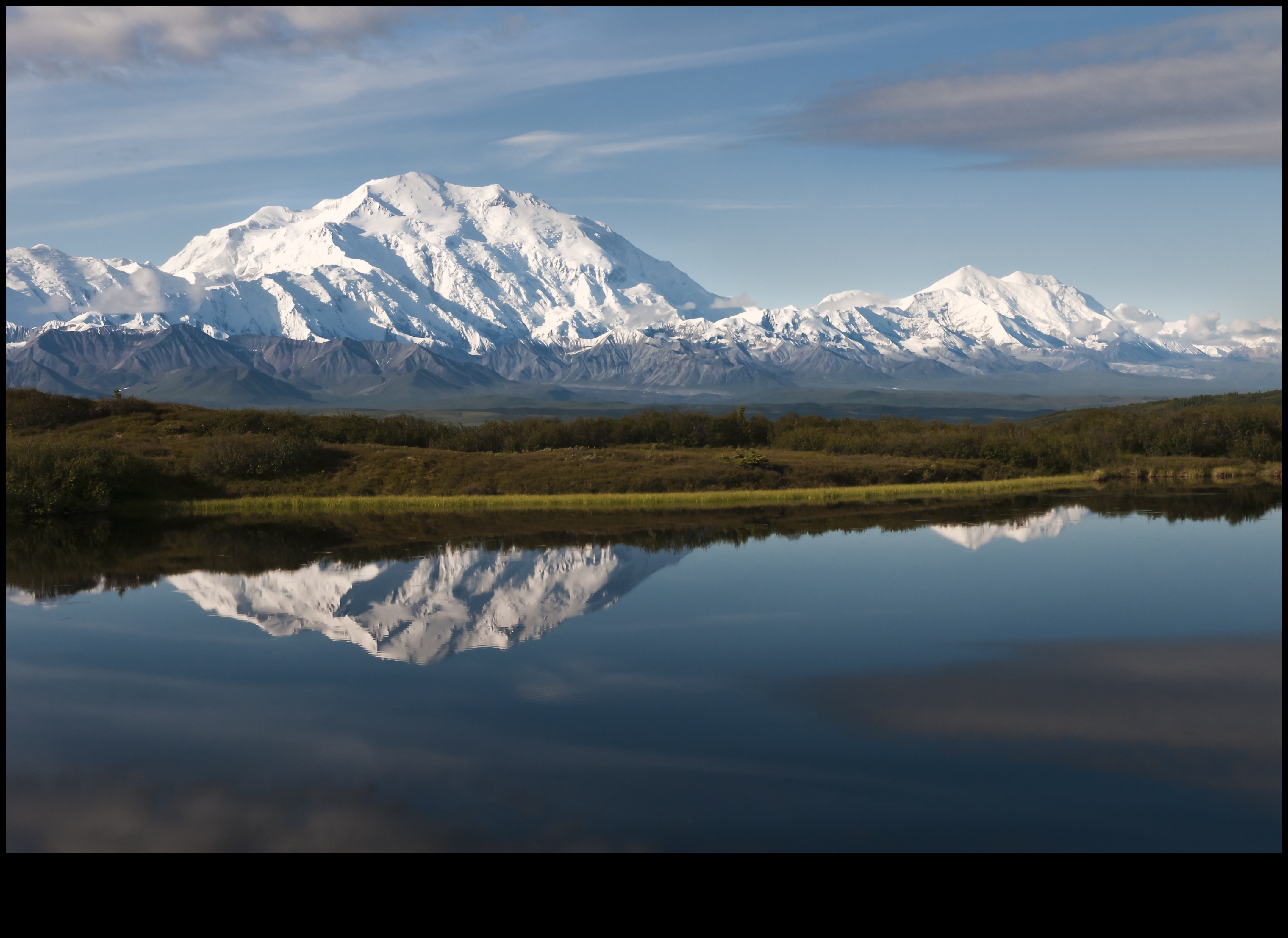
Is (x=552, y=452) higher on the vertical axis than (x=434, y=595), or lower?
higher

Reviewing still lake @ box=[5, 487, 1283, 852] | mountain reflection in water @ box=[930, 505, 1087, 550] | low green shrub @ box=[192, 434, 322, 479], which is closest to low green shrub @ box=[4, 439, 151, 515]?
low green shrub @ box=[192, 434, 322, 479]

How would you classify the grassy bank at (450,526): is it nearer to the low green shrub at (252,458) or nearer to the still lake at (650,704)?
the still lake at (650,704)

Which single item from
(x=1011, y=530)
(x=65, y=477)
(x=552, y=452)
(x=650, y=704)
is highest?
(x=65, y=477)

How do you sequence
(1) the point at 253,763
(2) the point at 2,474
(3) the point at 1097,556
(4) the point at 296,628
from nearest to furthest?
(1) the point at 253,763 < (4) the point at 296,628 < (3) the point at 1097,556 < (2) the point at 2,474

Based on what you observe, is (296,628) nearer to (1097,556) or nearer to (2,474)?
(1097,556)

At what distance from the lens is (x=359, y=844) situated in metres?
12.5

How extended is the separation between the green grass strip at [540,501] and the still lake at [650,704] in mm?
20735

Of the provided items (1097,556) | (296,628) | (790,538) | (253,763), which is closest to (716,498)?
(790,538)

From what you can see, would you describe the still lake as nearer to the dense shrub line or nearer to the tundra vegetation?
the tundra vegetation

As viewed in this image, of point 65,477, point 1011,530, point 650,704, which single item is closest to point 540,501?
point 65,477

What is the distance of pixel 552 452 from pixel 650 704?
186ft

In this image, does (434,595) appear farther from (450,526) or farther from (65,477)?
(65,477)

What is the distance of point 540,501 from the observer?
58250 mm
